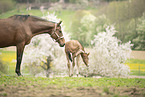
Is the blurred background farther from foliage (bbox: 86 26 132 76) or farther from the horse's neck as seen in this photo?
the horse's neck

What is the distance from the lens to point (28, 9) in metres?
22.6

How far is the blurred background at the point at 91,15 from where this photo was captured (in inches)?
846

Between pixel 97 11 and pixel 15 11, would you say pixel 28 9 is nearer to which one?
pixel 15 11

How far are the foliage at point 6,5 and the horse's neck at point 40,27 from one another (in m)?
12.9

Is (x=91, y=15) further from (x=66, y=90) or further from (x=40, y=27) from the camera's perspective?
(x=66, y=90)

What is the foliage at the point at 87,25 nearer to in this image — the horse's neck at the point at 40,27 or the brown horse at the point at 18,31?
the horse's neck at the point at 40,27

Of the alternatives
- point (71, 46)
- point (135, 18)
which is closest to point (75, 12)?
point (135, 18)

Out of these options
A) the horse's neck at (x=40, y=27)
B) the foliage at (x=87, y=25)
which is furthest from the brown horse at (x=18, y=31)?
the foliage at (x=87, y=25)

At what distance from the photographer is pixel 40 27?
9.06 metres

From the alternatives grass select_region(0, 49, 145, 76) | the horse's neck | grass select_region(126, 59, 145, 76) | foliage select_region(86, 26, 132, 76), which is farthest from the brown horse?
grass select_region(126, 59, 145, 76)

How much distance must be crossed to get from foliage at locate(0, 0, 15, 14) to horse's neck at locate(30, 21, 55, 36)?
508 inches

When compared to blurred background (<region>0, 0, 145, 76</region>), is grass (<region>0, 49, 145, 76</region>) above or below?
below

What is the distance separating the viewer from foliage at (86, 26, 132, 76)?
17.4m

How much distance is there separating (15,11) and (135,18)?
49.6 ft
